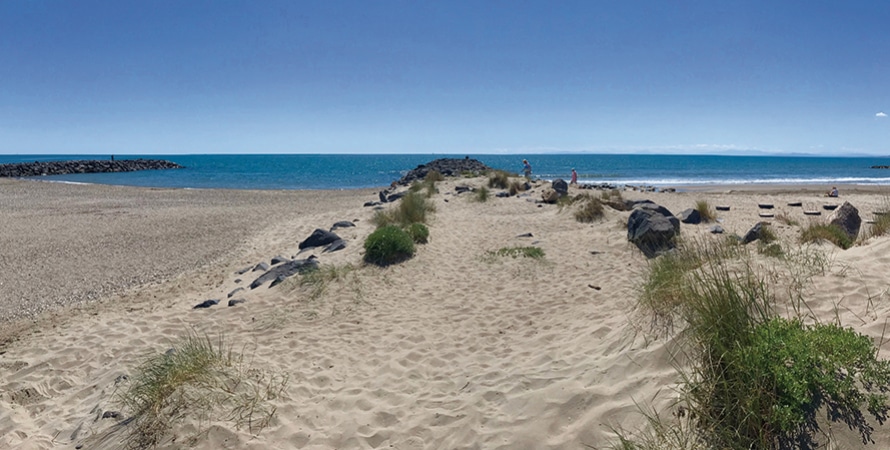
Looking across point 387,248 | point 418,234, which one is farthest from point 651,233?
point 387,248

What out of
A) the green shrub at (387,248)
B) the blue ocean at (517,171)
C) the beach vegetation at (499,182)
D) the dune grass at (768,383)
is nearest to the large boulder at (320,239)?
the green shrub at (387,248)

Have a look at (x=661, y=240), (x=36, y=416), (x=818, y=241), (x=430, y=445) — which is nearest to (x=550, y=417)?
(x=430, y=445)

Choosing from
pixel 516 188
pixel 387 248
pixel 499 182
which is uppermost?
pixel 499 182

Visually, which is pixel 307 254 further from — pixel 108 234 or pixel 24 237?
pixel 24 237

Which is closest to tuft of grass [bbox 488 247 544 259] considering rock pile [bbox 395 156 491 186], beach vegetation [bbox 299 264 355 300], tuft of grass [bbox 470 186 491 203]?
beach vegetation [bbox 299 264 355 300]

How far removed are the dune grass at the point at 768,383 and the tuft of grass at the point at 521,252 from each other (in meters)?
6.16

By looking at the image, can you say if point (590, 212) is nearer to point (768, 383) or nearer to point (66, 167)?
point (768, 383)

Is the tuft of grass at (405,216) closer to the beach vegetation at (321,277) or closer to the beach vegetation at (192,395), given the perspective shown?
the beach vegetation at (321,277)

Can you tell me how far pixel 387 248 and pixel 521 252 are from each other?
278cm

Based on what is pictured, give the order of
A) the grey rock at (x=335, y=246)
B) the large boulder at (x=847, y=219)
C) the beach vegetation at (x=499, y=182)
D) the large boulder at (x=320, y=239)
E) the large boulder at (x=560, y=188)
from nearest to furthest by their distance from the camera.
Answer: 1. the large boulder at (x=847, y=219)
2. the grey rock at (x=335, y=246)
3. the large boulder at (x=320, y=239)
4. the large boulder at (x=560, y=188)
5. the beach vegetation at (x=499, y=182)

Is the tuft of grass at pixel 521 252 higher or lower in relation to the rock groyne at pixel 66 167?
lower

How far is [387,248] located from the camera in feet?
33.9

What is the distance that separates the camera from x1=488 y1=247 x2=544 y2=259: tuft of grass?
10.1 meters

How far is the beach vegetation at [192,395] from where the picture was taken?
424 centimetres
